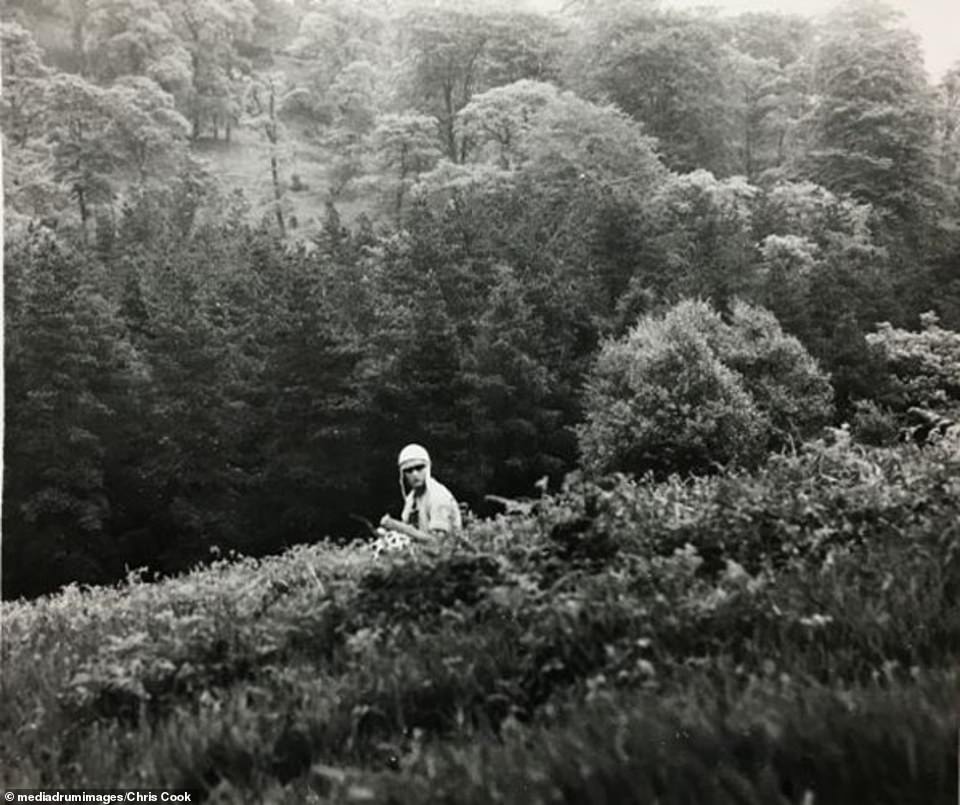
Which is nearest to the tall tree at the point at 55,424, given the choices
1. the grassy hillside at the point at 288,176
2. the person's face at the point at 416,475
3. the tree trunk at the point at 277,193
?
the person's face at the point at 416,475

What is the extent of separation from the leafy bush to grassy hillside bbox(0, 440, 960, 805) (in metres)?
24.5

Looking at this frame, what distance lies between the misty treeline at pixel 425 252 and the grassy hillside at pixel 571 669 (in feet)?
41.9

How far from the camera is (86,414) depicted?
34156mm

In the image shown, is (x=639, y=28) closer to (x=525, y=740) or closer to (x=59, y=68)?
(x=59, y=68)

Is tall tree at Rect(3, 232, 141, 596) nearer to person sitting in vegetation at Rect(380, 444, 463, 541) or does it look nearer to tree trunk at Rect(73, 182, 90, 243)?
tree trunk at Rect(73, 182, 90, 243)

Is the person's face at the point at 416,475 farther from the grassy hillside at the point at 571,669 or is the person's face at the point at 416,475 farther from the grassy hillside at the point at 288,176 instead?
the grassy hillside at the point at 288,176

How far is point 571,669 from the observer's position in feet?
13.9

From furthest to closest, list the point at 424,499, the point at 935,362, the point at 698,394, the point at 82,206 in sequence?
the point at 82,206 < the point at 698,394 < the point at 935,362 < the point at 424,499

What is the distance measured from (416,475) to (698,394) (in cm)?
2572

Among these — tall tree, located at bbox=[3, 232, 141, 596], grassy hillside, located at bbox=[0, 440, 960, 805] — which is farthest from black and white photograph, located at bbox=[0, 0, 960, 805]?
tall tree, located at bbox=[3, 232, 141, 596]

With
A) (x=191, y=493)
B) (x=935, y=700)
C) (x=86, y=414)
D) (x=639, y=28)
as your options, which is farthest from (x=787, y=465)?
(x=639, y=28)

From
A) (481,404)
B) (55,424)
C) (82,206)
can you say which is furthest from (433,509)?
(82,206)

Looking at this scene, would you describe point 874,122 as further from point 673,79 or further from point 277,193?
point 277,193

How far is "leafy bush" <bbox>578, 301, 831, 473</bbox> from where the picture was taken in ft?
103
